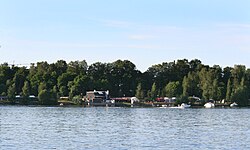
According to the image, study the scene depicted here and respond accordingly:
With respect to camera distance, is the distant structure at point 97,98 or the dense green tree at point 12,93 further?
the distant structure at point 97,98

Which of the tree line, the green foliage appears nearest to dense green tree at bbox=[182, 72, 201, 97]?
the tree line

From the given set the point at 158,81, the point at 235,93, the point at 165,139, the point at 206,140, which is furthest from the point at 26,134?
the point at 158,81

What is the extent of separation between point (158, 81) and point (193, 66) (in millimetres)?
12338

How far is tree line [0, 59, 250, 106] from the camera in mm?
160875

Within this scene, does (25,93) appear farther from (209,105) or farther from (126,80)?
(209,105)

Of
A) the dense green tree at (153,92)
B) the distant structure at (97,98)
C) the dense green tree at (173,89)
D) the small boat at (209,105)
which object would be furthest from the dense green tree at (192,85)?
the distant structure at (97,98)

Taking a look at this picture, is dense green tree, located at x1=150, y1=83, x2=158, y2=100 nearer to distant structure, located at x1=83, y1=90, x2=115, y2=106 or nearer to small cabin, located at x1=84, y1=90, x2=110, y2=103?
distant structure, located at x1=83, y1=90, x2=115, y2=106

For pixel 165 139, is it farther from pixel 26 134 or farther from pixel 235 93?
pixel 235 93

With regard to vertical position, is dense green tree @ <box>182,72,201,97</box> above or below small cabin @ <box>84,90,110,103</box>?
above

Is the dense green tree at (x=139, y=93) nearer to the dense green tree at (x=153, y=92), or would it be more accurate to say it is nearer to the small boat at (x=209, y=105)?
the dense green tree at (x=153, y=92)

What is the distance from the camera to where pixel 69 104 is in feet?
537

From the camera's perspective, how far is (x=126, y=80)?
601ft

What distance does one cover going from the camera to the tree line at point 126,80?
160875 mm

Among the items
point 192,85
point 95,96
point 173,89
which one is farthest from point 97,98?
point 192,85
